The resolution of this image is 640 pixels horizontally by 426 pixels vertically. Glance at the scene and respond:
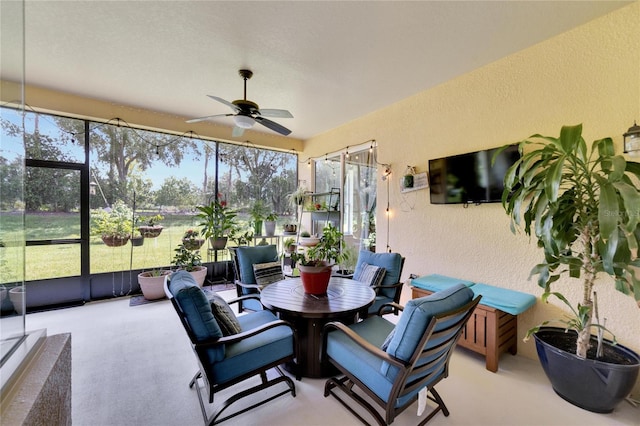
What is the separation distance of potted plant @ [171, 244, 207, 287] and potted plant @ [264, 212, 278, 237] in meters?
1.32

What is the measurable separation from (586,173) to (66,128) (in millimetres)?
6051

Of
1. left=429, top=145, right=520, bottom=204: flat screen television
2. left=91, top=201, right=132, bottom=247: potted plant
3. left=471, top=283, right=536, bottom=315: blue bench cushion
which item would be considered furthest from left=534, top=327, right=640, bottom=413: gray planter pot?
left=91, top=201, right=132, bottom=247: potted plant

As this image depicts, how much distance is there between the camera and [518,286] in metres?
2.65

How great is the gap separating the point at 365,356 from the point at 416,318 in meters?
0.55

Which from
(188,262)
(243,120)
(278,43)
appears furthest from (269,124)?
(188,262)

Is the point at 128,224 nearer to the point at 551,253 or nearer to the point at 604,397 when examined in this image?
the point at 551,253

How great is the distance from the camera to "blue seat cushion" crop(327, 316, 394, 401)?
1.57 m

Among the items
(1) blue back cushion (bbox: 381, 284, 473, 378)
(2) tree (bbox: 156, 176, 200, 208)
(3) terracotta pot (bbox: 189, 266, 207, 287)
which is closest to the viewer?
(1) blue back cushion (bbox: 381, 284, 473, 378)

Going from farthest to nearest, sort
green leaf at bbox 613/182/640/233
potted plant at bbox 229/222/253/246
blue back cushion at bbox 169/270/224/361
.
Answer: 1. potted plant at bbox 229/222/253/246
2. blue back cushion at bbox 169/270/224/361
3. green leaf at bbox 613/182/640/233

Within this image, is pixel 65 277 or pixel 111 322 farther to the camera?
pixel 65 277

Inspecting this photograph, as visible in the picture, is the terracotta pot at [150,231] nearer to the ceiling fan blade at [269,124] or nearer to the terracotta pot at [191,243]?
the terracotta pot at [191,243]

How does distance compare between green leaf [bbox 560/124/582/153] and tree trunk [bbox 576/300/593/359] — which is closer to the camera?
green leaf [bbox 560/124/582/153]

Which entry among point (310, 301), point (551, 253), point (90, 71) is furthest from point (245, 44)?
point (551, 253)

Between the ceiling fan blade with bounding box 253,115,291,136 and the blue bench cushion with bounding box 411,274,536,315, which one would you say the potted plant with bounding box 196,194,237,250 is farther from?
the blue bench cushion with bounding box 411,274,536,315
